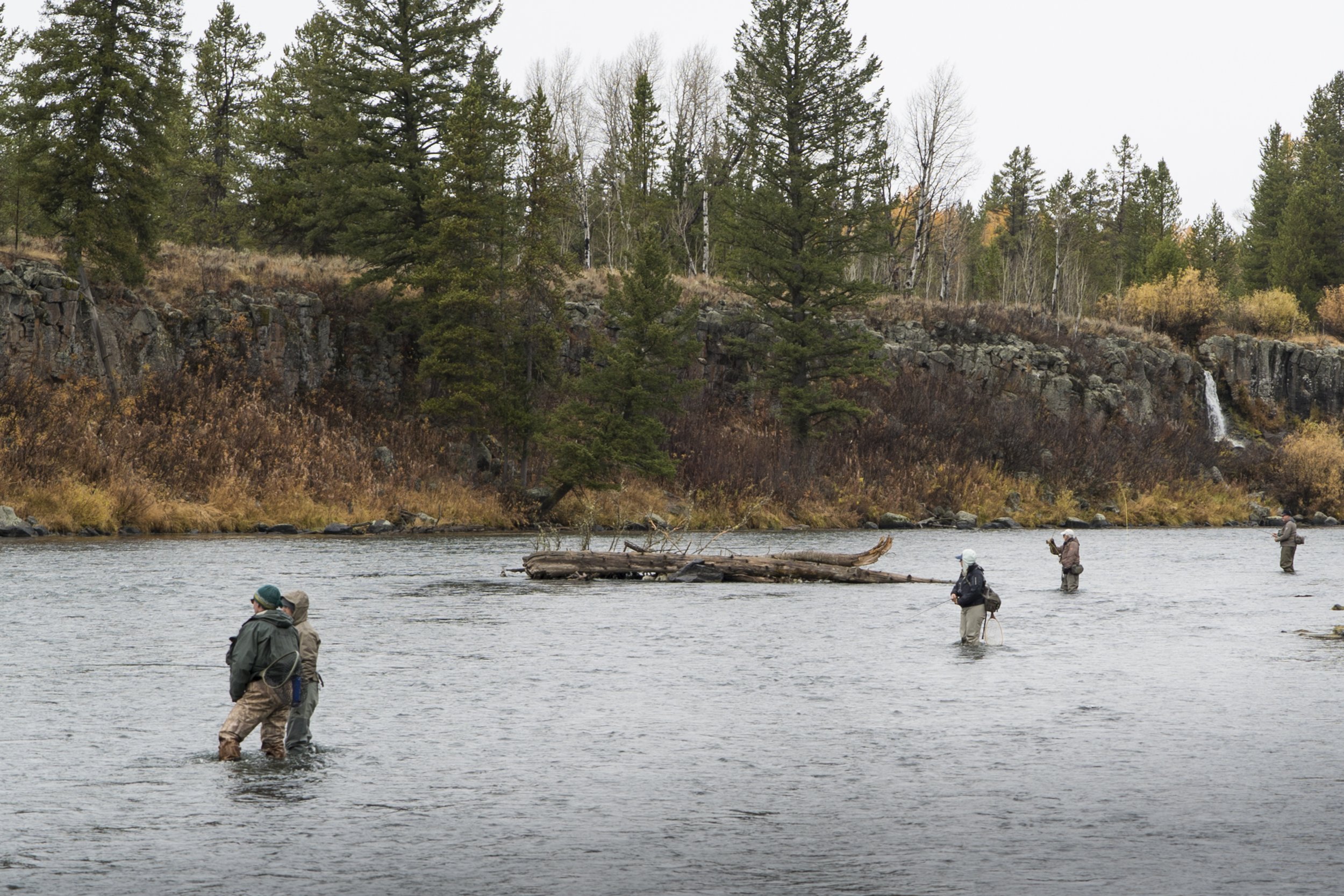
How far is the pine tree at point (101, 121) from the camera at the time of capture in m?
41.5

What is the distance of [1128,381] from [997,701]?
2224 inches

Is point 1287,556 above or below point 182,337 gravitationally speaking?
below

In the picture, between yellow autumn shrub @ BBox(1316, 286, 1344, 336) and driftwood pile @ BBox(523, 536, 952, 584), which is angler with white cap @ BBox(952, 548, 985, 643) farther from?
yellow autumn shrub @ BBox(1316, 286, 1344, 336)

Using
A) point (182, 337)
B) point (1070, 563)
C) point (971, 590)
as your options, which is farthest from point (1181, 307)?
point (971, 590)

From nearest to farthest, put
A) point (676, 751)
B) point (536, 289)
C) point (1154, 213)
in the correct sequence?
point (676, 751)
point (536, 289)
point (1154, 213)

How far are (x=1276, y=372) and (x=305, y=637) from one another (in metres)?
72.5

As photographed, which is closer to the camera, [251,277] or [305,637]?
[305,637]

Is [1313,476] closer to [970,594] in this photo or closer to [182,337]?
[970,594]

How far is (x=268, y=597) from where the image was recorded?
10266 mm

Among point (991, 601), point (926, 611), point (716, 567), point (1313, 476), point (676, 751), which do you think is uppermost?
point (1313, 476)

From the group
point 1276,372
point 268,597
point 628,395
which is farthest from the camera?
point 1276,372

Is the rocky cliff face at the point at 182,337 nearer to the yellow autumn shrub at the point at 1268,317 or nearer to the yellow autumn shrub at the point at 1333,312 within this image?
the yellow autumn shrub at the point at 1268,317

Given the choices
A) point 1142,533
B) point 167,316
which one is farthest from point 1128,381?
point 167,316

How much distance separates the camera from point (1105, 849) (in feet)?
27.3
